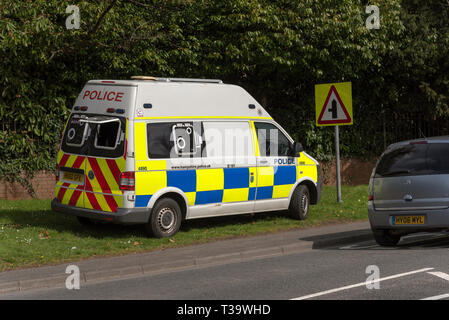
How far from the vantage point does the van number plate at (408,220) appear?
422 inches

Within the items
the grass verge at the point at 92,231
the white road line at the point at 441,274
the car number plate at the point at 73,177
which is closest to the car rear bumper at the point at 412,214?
the white road line at the point at 441,274

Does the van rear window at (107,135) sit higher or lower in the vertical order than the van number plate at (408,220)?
higher

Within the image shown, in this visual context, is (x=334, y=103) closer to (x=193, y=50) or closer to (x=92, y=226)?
(x=193, y=50)

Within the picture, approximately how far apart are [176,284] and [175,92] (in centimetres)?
446

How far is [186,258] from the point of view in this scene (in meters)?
10.3

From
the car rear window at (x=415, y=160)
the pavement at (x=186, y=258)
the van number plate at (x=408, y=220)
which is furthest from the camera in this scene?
the car rear window at (x=415, y=160)

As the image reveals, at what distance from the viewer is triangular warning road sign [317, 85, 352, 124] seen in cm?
1574

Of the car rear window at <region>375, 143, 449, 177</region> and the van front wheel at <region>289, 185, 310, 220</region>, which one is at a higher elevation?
the car rear window at <region>375, 143, 449, 177</region>

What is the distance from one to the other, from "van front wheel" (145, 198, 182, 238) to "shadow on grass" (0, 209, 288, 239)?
14.2 inches

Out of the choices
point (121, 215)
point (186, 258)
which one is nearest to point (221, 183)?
point (121, 215)

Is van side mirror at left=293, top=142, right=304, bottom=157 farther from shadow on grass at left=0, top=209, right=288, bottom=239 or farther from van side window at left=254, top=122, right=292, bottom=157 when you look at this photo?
shadow on grass at left=0, top=209, right=288, bottom=239

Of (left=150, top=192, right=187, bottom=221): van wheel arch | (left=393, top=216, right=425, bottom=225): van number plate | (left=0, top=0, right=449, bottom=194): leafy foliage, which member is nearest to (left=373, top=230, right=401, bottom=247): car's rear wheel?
(left=393, top=216, right=425, bottom=225): van number plate

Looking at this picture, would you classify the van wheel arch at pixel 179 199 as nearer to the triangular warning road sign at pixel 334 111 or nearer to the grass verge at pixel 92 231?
the grass verge at pixel 92 231

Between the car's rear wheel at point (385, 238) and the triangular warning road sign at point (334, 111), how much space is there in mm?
4436
